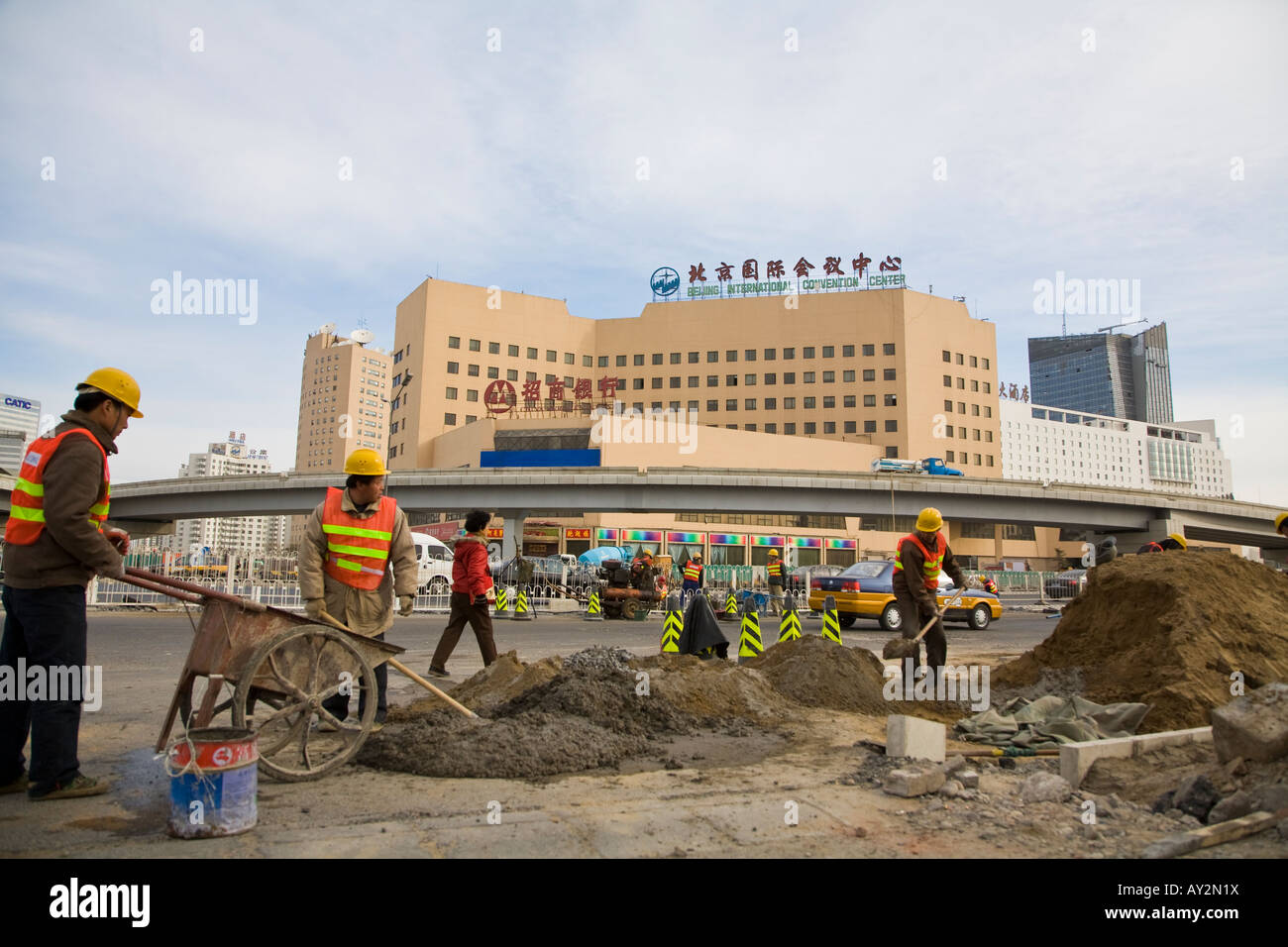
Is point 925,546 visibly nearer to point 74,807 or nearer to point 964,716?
point 964,716

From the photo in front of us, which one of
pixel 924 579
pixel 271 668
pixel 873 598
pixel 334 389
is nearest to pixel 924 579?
pixel 924 579

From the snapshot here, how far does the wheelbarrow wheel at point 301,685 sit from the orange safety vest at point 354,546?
0.78 metres

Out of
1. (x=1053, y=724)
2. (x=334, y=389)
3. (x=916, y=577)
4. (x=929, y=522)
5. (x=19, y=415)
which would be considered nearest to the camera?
(x=1053, y=724)

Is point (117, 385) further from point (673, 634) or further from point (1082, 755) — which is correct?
point (673, 634)

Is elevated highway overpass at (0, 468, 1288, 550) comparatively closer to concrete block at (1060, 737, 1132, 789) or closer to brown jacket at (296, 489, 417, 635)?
brown jacket at (296, 489, 417, 635)

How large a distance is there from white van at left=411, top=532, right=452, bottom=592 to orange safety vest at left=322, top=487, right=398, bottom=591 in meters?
21.3

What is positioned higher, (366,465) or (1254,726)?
(366,465)

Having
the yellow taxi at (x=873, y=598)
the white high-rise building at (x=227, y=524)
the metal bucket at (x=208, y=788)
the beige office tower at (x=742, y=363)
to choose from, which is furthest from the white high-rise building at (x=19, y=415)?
the metal bucket at (x=208, y=788)

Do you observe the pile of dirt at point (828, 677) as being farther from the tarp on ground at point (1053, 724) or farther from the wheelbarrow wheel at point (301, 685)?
the wheelbarrow wheel at point (301, 685)

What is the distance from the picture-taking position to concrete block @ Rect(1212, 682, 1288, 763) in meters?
4.00

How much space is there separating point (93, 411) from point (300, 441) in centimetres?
16081

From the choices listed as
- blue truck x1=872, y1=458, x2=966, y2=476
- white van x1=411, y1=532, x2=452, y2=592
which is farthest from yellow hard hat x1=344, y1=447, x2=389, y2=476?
blue truck x1=872, y1=458, x2=966, y2=476

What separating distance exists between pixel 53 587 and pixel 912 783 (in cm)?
449

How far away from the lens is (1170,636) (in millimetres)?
6605
